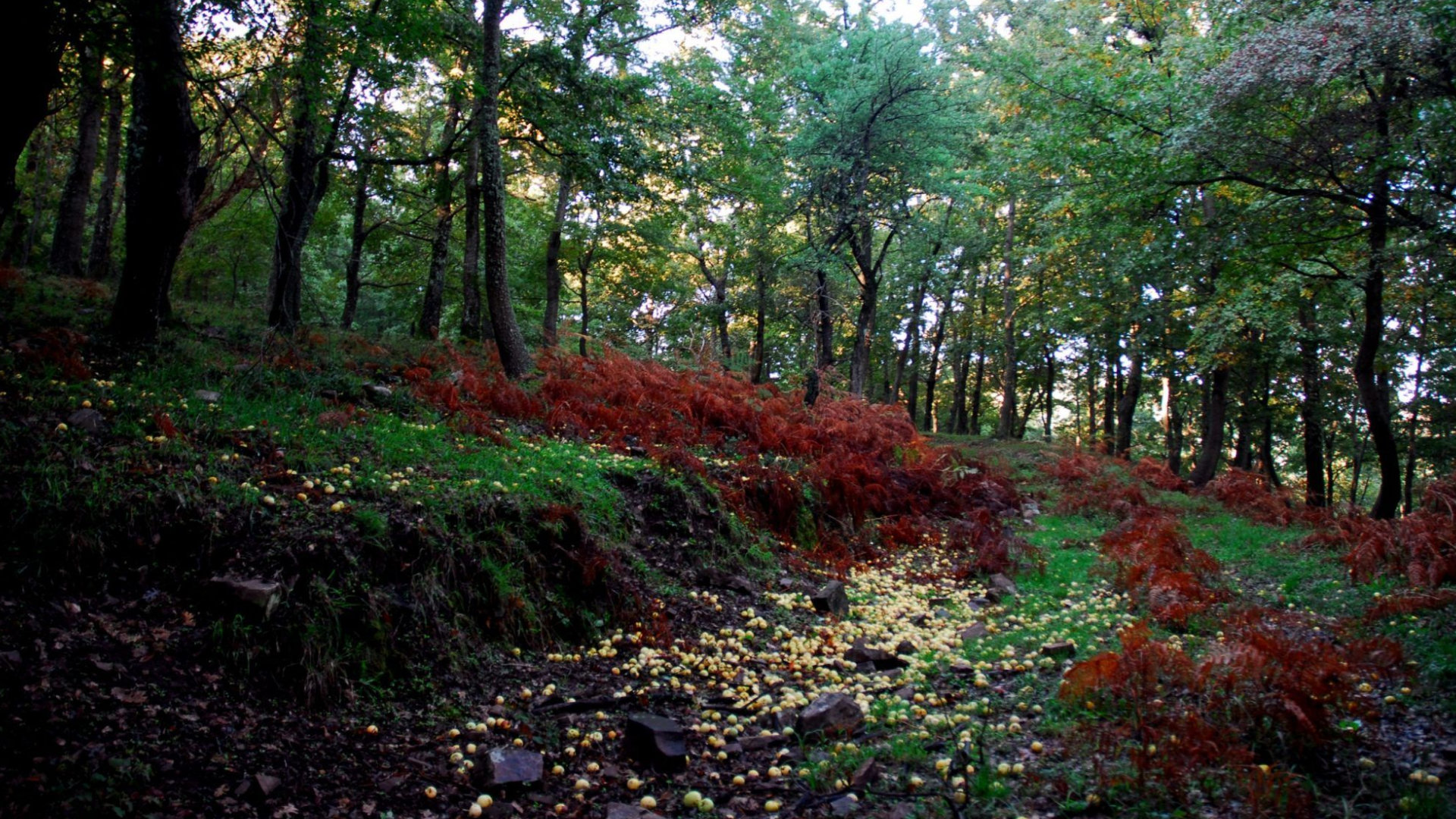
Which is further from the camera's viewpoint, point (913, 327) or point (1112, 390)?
point (913, 327)

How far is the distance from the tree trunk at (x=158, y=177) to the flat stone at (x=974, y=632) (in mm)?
8797

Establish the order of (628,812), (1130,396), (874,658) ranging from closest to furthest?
(628,812) → (874,658) → (1130,396)

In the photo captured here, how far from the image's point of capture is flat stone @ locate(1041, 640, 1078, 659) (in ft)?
18.2

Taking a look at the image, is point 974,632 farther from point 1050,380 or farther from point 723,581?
point 1050,380

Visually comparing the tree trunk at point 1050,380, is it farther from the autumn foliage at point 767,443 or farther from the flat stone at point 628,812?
the flat stone at point 628,812

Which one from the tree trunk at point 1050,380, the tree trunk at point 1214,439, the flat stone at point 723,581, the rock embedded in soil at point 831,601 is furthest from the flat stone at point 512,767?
the tree trunk at point 1050,380

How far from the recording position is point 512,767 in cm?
370

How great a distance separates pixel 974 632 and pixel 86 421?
729cm

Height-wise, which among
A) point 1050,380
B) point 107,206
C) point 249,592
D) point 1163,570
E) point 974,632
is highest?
point 1050,380

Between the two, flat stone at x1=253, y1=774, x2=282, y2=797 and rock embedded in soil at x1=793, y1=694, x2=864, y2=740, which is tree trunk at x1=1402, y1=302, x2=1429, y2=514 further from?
flat stone at x1=253, y1=774, x2=282, y2=797

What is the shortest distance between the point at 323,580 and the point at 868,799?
3.53 m

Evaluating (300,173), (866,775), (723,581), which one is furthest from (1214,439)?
(300,173)

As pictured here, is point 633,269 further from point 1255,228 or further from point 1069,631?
point 1069,631

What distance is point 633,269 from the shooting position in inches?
891
